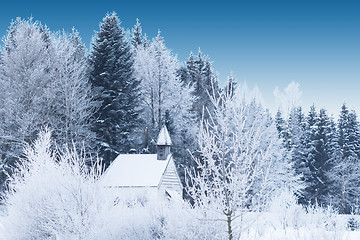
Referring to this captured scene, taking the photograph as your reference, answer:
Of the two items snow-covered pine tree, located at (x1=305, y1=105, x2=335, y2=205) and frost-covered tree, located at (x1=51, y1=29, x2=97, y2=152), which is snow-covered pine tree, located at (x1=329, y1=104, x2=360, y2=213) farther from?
frost-covered tree, located at (x1=51, y1=29, x2=97, y2=152)

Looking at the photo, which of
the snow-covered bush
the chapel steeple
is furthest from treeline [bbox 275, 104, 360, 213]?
the snow-covered bush

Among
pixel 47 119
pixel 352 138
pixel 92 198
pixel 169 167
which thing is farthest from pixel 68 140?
pixel 352 138

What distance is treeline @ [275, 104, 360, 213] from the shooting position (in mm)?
32594

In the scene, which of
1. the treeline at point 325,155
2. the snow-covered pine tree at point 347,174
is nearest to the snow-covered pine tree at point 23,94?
the treeline at point 325,155

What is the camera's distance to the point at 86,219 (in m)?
10.1

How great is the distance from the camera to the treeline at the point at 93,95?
21.3 meters

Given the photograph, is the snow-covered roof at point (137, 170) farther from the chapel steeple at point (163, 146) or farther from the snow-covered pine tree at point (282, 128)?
the snow-covered pine tree at point (282, 128)

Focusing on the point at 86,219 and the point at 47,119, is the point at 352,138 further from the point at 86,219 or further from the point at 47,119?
the point at 86,219

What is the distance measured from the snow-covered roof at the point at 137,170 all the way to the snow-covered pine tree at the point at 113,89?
319 cm

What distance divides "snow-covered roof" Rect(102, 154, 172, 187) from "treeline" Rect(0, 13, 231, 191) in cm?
191

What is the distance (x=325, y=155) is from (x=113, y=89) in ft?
78.3

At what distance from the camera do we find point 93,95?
25.0 meters

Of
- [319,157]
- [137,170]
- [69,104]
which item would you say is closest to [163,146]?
[137,170]

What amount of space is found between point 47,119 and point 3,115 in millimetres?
3038
